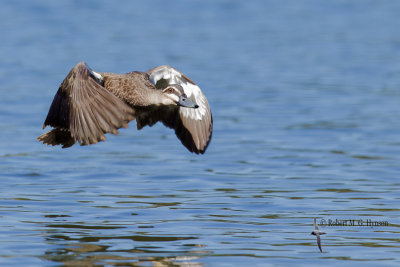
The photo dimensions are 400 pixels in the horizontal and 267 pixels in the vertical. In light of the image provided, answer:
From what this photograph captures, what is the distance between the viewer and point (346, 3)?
40438 millimetres

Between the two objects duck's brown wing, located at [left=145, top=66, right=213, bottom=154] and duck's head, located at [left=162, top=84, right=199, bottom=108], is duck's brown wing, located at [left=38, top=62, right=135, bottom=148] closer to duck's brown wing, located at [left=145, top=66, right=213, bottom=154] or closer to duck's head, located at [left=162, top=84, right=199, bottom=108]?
duck's head, located at [left=162, top=84, right=199, bottom=108]

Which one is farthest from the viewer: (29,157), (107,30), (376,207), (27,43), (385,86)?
(107,30)

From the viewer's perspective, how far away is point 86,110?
9695 millimetres

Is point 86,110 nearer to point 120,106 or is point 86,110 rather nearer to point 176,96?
point 120,106

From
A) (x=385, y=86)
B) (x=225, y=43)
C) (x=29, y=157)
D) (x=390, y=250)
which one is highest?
(x=225, y=43)

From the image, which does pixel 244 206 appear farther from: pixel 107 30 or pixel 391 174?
pixel 107 30

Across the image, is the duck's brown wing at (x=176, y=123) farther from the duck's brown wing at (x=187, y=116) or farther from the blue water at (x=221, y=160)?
the blue water at (x=221, y=160)

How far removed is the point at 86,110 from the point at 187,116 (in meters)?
2.47

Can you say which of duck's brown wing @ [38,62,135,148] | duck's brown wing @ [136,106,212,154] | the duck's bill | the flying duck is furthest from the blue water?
the duck's bill

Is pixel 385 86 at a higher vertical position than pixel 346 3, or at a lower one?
lower

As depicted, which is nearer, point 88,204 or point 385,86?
point 88,204

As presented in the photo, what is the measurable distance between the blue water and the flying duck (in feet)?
3.16

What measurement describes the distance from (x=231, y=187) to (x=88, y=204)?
220 centimetres

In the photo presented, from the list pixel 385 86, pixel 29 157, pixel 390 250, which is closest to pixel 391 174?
pixel 390 250
